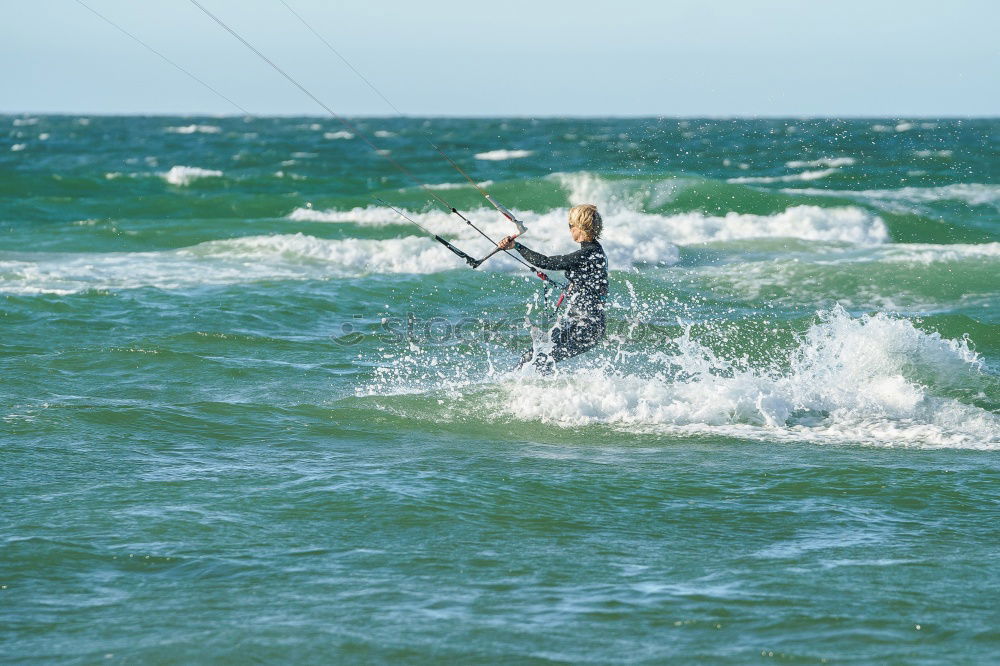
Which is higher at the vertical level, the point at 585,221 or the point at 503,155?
the point at 503,155

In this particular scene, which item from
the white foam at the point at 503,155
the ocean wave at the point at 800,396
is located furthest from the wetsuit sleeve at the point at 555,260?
the white foam at the point at 503,155

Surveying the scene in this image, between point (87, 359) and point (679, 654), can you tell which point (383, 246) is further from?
point (679, 654)

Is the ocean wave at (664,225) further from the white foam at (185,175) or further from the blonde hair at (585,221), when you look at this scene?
the blonde hair at (585,221)

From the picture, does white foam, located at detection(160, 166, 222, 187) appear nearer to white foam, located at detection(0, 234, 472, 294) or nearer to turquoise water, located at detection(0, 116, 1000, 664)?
white foam, located at detection(0, 234, 472, 294)

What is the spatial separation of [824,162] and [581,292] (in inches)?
1410

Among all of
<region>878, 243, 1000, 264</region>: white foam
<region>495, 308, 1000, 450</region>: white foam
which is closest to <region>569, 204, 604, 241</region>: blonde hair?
<region>495, 308, 1000, 450</region>: white foam

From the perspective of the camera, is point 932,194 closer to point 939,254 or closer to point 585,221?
point 939,254

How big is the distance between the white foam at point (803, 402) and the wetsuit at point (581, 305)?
25 cm

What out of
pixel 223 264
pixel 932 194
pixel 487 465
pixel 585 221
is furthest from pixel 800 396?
pixel 932 194

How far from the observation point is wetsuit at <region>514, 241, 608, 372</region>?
9562 mm

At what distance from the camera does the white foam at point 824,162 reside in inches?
1650

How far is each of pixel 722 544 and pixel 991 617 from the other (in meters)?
1.40

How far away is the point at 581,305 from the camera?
9688mm

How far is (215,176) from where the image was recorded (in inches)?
1564
